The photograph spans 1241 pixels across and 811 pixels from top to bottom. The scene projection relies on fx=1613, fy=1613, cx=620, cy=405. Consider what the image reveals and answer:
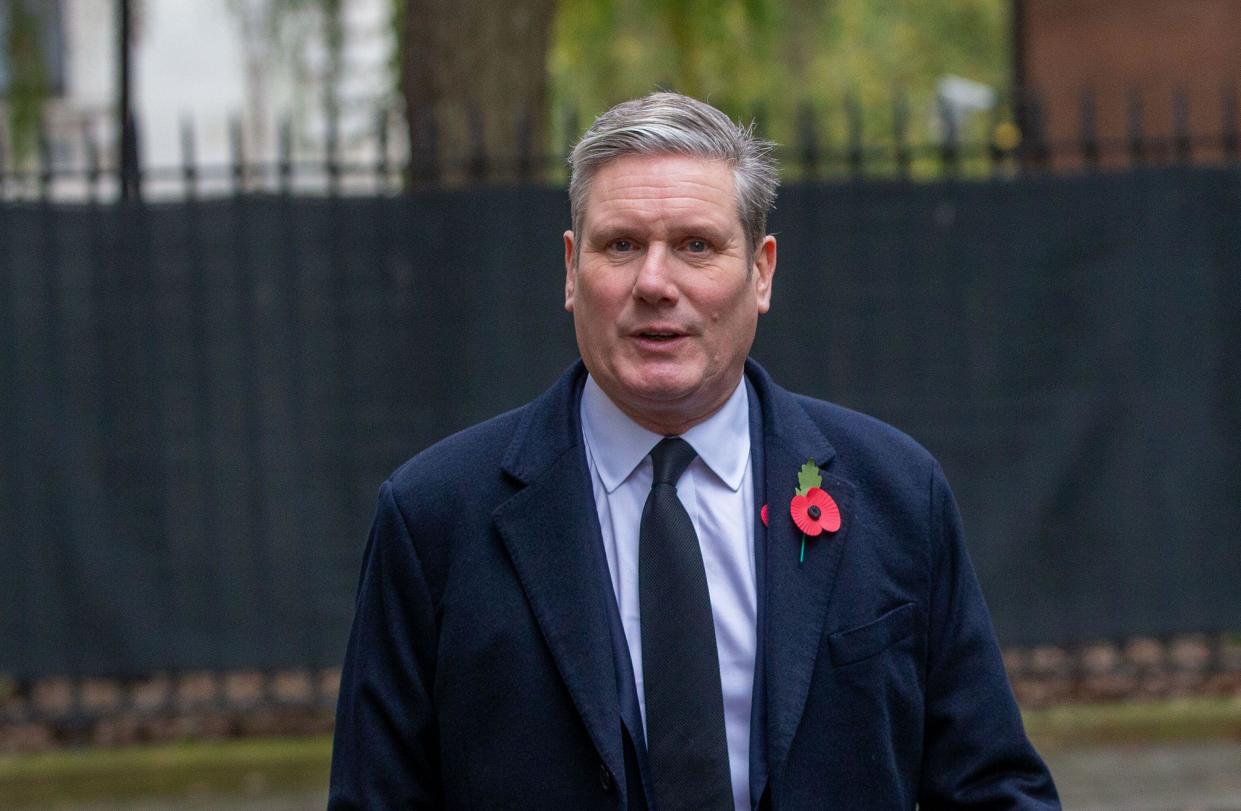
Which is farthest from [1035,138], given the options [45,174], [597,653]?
[597,653]

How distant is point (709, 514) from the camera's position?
2576 mm

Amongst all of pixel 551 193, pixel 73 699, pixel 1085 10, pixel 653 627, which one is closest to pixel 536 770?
pixel 653 627

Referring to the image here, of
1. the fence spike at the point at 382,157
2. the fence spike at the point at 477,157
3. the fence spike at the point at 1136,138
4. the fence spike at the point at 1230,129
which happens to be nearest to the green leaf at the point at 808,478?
the fence spike at the point at 477,157

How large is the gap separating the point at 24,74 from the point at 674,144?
8739 mm

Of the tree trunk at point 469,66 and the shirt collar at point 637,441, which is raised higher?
the tree trunk at point 469,66

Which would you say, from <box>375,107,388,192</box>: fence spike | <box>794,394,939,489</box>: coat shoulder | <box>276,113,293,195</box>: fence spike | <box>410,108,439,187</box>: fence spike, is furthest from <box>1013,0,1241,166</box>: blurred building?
<box>794,394,939,489</box>: coat shoulder

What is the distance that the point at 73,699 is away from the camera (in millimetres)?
7020

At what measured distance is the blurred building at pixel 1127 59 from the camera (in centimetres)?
1213

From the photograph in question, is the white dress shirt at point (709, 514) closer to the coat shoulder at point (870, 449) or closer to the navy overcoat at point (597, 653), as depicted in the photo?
the navy overcoat at point (597, 653)

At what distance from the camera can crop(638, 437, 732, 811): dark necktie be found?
2373mm

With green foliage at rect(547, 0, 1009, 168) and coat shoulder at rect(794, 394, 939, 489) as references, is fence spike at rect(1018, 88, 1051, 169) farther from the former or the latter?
coat shoulder at rect(794, 394, 939, 489)

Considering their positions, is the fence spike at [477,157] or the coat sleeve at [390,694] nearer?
the coat sleeve at [390,694]

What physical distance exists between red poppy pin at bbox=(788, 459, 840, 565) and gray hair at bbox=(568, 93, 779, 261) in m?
0.37

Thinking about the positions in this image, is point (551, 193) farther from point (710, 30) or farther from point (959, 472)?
point (710, 30)
